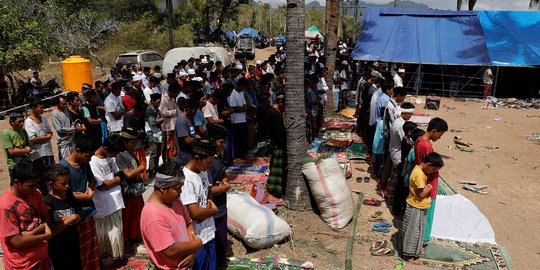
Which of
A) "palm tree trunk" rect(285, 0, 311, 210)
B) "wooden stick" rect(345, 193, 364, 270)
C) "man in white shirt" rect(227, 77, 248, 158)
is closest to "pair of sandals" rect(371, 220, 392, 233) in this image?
"wooden stick" rect(345, 193, 364, 270)

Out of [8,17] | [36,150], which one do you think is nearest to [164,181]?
[36,150]

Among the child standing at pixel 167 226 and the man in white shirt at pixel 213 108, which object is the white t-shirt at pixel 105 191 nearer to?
the child standing at pixel 167 226

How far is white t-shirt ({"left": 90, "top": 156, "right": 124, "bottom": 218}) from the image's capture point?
14.7 ft

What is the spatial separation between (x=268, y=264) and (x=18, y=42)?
12.5 m

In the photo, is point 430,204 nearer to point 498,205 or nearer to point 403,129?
point 403,129

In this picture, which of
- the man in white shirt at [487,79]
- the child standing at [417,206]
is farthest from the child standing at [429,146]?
the man in white shirt at [487,79]

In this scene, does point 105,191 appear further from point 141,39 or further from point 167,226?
point 141,39

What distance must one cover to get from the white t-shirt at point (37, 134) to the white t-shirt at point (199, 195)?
3506 millimetres

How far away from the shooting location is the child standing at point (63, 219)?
145 inches

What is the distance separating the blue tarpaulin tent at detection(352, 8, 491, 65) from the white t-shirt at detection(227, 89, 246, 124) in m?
11.7

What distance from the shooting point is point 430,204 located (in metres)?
5.25

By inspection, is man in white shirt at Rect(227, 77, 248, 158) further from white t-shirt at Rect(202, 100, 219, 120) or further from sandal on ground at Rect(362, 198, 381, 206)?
sandal on ground at Rect(362, 198, 381, 206)

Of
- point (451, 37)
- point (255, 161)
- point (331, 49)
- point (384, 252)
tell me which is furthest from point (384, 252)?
point (451, 37)

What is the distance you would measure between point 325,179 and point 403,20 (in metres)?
16.5
